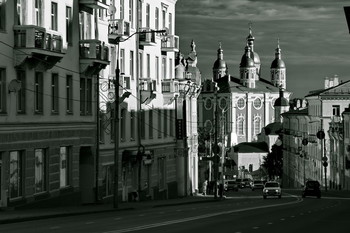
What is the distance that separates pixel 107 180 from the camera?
175 feet

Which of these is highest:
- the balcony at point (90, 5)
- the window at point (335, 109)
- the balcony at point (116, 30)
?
the balcony at point (90, 5)

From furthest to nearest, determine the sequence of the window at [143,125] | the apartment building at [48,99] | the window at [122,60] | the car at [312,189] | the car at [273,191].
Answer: the car at [312,189] → the car at [273,191] → the window at [143,125] → the window at [122,60] → the apartment building at [48,99]

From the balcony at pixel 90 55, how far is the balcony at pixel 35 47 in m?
5.25

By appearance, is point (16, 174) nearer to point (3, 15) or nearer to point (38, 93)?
point (38, 93)

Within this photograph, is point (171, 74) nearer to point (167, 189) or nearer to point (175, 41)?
point (175, 41)

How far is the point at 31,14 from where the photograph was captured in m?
40.7

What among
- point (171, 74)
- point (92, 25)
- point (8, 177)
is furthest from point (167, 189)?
point (8, 177)

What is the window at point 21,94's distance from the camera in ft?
131

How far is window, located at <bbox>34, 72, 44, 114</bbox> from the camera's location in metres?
42.0

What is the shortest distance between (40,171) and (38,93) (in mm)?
3382

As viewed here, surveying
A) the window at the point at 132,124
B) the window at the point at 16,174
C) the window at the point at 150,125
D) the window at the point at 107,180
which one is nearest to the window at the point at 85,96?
the window at the point at 107,180

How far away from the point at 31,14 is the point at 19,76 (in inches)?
105

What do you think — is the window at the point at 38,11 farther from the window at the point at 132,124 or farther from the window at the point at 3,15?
the window at the point at 132,124

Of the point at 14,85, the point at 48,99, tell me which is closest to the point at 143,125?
the point at 48,99
